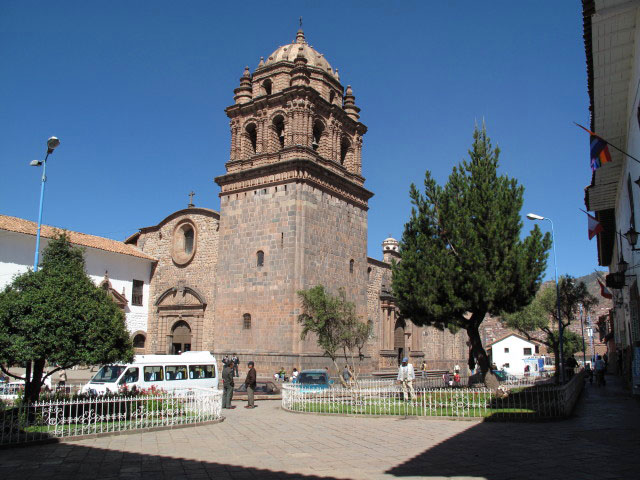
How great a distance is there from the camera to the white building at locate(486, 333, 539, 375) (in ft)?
189

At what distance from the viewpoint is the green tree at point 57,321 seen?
10344 mm

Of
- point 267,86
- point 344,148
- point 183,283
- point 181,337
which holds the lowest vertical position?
point 181,337

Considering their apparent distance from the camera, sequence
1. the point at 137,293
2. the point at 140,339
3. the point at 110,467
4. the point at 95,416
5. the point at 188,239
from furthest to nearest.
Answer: the point at 188,239
the point at 137,293
the point at 140,339
the point at 95,416
the point at 110,467

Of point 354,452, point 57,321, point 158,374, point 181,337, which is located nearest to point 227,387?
point 158,374

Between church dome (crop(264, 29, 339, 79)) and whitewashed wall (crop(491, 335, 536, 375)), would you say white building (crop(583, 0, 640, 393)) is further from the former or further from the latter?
whitewashed wall (crop(491, 335, 536, 375))

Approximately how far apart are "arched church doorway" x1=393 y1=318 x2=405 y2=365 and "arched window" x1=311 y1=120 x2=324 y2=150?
13116 mm

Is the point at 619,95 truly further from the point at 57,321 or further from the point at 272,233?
the point at 272,233

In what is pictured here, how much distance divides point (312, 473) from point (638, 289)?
465 inches

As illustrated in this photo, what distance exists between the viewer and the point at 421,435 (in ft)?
32.6

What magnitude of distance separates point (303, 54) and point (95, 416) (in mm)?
23277

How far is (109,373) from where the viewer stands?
1556 centimetres

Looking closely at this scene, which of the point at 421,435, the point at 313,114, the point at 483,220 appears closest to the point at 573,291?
the point at 483,220

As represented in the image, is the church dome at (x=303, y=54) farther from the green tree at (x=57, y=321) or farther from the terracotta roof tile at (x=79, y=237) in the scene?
the green tree at (x=57, y=321)

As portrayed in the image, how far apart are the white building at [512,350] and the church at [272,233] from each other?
100 ft
